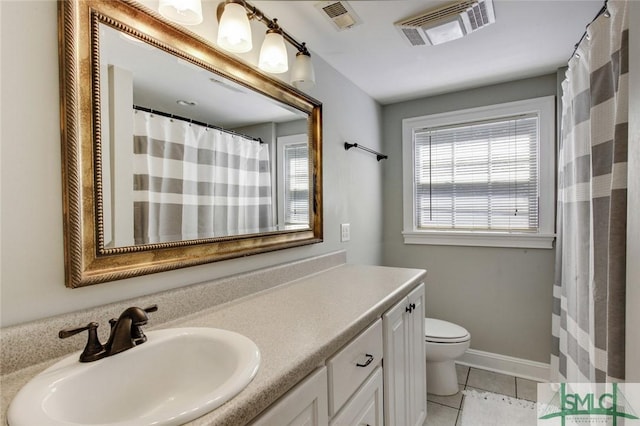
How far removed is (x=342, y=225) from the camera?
219cm

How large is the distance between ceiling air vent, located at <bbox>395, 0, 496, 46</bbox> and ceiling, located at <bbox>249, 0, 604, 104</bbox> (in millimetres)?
39

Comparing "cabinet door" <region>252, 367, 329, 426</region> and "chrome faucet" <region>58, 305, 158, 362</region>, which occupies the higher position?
"chrome faucet" <region>58, 305, 158, 362</region>

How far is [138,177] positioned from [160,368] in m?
0.57

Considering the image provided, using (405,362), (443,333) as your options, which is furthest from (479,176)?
(405,362)

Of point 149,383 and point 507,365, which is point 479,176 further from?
point 149,383

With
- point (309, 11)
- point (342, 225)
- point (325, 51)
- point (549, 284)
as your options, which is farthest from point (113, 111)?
point (549, 284)

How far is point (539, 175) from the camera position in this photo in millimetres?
2275

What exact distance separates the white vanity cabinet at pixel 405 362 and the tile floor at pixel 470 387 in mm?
213

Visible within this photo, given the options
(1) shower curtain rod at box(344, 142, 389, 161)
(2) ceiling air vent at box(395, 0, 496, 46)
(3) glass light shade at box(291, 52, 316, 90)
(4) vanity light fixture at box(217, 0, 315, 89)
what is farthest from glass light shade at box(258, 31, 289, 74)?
(1) shower curtain rod at box(344, 142, 389, 161)

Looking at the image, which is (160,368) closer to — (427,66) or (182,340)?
(182,340)

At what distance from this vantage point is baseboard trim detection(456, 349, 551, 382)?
2270mm

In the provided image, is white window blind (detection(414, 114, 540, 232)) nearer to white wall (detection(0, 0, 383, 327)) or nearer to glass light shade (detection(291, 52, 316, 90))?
glass light shade (detection(291, 52, 316, 90))

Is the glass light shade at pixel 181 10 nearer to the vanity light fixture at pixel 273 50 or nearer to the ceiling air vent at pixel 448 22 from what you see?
the vanity light fixture at pixel 273 50

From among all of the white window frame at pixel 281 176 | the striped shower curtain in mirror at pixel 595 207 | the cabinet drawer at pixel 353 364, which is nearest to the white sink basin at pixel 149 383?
the cabinet drawer at pixel 353 364
